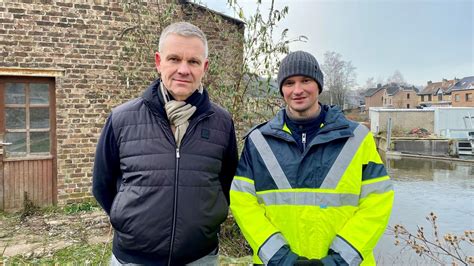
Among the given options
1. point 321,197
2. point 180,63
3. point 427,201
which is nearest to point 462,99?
point 427,201

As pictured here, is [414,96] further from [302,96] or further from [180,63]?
[180,63]

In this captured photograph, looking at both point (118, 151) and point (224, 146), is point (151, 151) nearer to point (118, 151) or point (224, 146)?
point (118, 151)

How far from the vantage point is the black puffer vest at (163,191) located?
6.23 feet

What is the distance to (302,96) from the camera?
83.7 inches

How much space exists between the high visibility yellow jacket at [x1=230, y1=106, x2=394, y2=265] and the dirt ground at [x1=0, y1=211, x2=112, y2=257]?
3.83m

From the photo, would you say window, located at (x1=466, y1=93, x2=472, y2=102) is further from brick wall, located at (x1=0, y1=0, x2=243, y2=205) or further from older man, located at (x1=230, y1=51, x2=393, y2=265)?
older man, located at (x1=230, y1=51, x2=393, y2=265)

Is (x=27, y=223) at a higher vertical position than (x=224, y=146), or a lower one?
lower

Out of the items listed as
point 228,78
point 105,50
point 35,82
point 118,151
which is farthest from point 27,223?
point 118,151

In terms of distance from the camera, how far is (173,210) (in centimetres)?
191

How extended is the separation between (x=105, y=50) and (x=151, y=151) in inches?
221

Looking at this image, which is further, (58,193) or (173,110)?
(58,193)

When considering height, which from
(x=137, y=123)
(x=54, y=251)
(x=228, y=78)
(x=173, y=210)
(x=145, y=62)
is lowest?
(x=54, y=251)

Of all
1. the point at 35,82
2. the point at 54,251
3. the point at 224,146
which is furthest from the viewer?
the point at 35,82

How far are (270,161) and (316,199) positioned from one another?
33cm
